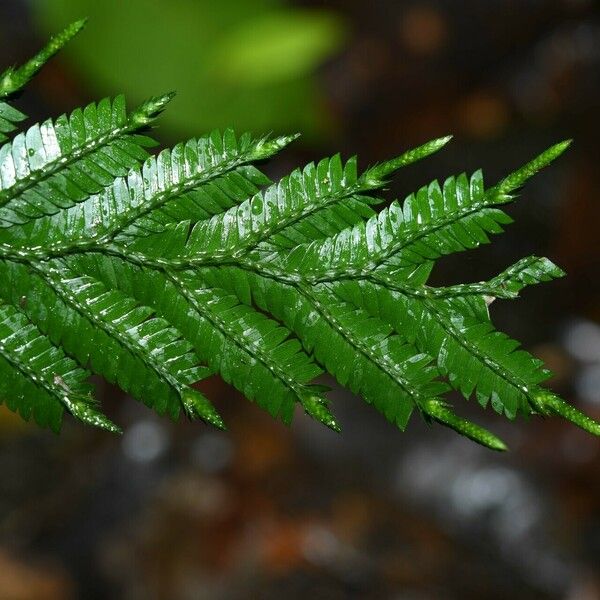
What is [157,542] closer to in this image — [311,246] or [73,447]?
[73,447]

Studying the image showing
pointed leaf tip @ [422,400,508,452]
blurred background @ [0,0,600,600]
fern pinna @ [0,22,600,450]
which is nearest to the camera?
pointed leaf tip @ [422,400,508,452]

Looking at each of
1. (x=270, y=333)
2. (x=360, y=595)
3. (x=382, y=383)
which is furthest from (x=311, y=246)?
(x=360, y=595)

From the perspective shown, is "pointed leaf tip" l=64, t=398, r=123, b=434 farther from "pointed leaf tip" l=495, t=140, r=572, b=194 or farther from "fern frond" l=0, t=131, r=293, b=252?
"pointed leaf tip" l=495, t=140, r=572, b=194

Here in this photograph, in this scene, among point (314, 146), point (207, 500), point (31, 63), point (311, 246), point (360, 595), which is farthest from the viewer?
point (314, 146)

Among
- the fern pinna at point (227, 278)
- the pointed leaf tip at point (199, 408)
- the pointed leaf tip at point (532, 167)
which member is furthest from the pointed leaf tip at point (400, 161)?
the pointed leaf tip at point (199, 408)

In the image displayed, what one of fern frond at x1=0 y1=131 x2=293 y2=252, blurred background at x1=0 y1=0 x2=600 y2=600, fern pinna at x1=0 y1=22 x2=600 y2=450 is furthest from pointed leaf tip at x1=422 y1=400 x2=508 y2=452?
blurred background at x1=0 y1=0 x2=600 y2=600

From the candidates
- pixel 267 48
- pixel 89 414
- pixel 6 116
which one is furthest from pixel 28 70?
pixel 267 48
